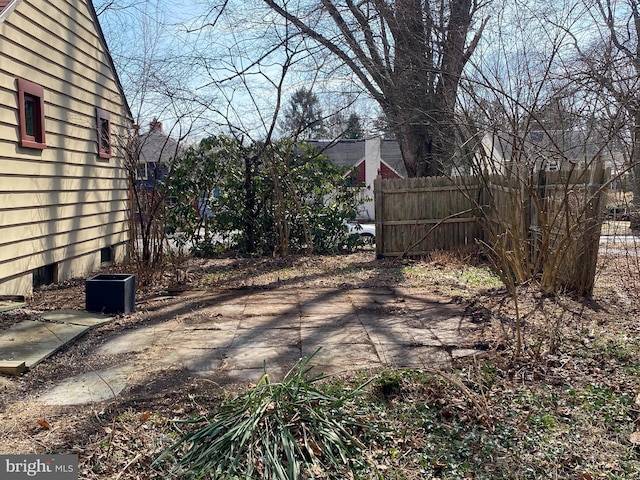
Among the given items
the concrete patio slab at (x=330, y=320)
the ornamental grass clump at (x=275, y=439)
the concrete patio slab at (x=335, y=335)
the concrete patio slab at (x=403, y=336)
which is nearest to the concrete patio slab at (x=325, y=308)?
the concrete patio slab at (x=330, y=320)

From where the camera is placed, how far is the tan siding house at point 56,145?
21.4ft

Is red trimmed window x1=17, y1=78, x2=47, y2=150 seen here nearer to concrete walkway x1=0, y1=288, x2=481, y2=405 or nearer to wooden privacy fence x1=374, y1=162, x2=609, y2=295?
concrete walkway x1=0, y1=288, x2=481, y2=405

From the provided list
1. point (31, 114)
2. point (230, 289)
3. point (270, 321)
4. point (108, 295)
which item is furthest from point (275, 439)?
point (31, 114)

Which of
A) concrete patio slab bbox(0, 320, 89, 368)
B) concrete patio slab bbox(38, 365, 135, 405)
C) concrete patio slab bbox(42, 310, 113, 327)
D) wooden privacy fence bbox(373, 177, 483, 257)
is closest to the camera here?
concrete patio slab bbox(38, 365, 135, 405)

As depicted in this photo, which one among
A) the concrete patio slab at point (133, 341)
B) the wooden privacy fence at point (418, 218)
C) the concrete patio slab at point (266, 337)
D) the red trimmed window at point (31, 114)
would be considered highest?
the red trimmed window at point (31, 114)

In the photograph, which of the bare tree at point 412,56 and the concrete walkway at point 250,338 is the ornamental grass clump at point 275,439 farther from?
the bare tree at point 412,56

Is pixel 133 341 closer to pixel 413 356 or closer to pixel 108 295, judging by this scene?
pixel 108 295

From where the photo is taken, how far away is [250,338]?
500 centimetres

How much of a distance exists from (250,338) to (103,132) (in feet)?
20.7

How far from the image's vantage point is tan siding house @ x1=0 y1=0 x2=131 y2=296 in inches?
257

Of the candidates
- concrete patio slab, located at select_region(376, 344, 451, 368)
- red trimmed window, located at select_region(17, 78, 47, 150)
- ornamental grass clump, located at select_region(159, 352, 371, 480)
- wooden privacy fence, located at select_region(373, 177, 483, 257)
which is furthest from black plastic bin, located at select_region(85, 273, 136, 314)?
wooden privacy fence, located at select_region(373, 177, 483, 257)

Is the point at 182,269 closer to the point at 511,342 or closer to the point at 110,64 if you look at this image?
the point at 110,64

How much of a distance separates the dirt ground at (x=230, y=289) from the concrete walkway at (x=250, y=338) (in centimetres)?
17

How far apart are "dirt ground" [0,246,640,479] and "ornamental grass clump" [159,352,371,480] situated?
0.29 meters
